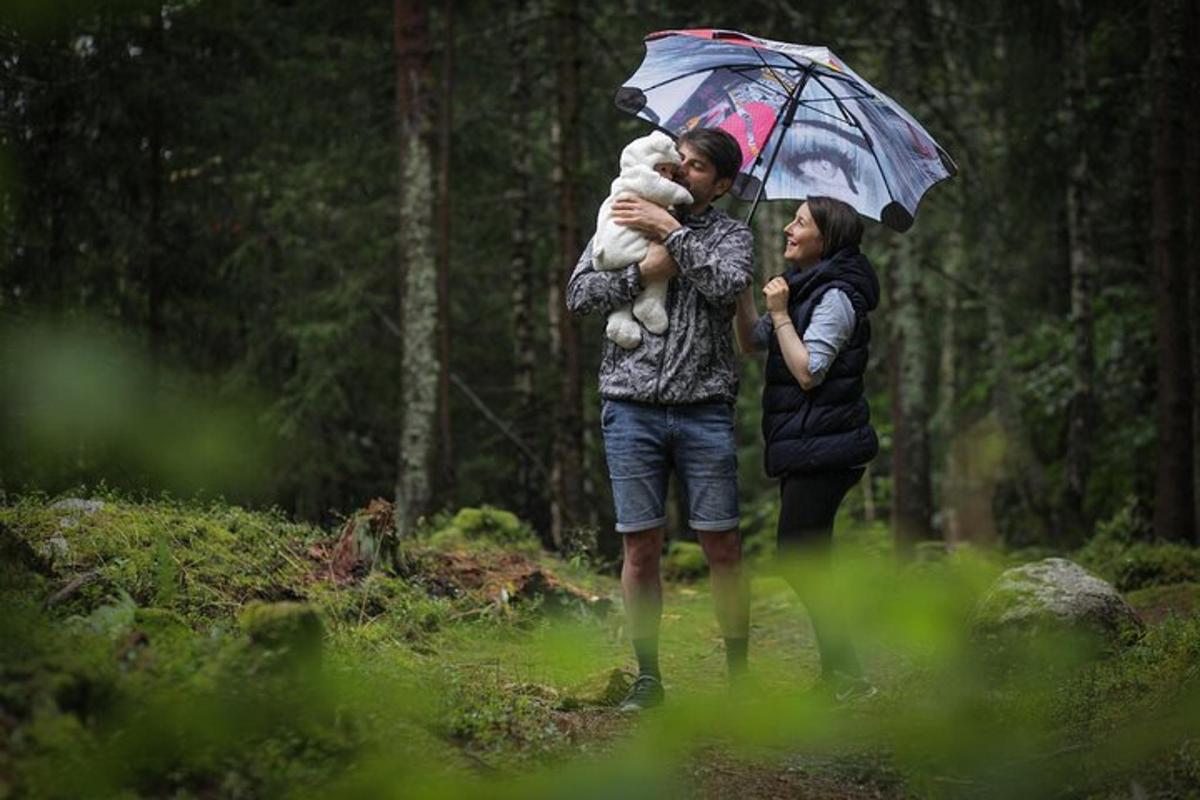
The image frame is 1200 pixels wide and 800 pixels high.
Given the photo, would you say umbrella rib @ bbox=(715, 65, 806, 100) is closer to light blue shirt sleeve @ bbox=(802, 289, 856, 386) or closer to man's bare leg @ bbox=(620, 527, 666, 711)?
light blue shirt sleeve @ bbox=(802, 289, 856, 386)

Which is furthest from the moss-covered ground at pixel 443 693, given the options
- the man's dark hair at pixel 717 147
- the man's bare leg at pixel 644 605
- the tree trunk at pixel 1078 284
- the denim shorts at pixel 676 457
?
the tree trunk at pixel 1078 284

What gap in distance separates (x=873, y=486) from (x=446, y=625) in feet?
57.1

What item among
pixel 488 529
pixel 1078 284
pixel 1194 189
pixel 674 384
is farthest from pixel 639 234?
pixel 1078 284

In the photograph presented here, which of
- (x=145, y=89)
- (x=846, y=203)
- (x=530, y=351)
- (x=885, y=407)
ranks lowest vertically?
(x=885, y=407)

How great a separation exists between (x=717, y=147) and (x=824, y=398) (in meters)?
1.16

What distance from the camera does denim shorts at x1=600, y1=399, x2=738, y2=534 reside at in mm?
5211

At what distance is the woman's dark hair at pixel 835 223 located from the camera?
5621mm

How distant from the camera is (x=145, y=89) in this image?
14922 mm

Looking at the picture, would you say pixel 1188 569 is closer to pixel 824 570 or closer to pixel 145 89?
pixel 824 570

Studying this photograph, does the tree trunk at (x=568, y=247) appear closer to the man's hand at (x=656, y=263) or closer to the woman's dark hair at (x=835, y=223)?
the woman's dark hair at (x=835, y=223)

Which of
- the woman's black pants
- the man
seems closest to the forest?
the woman's black pants

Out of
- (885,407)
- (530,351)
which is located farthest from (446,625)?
(885,407)

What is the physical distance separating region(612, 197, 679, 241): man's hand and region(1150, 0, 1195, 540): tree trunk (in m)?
6.59

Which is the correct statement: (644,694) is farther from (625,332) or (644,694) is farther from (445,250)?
(445,250)
